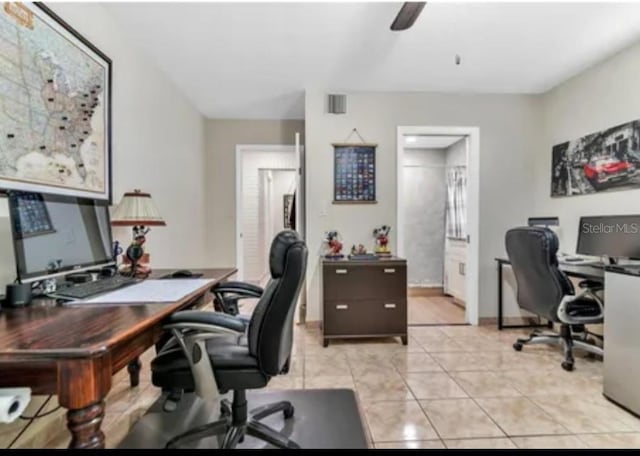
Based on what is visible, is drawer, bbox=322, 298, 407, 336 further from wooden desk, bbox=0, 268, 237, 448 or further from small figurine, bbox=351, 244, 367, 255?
wooden desk, bbox=0, 268, 237, 448

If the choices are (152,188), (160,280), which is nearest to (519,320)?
(160,280)

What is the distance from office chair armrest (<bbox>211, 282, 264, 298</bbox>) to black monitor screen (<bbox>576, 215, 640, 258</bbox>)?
2792 millimetres

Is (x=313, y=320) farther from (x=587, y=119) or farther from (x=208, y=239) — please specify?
(x=587, y=119)

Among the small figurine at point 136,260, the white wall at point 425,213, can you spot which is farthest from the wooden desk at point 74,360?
the white wall at point 425,213

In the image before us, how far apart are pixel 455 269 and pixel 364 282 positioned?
2.27m

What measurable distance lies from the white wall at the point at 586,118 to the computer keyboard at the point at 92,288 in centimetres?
361

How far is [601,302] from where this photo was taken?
2.64m

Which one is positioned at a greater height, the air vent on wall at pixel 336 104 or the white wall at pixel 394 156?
the air vent on wall at pixel 336 104

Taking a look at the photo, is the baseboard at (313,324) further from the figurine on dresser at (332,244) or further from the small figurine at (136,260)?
the small figurine at (136,260)

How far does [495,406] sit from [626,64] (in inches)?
113

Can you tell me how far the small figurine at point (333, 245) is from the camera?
3.42 meters

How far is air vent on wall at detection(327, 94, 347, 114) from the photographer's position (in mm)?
3559

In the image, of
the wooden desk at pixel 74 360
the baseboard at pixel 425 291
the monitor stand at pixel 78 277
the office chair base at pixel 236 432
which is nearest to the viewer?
the wooden desk at pixel 74 360

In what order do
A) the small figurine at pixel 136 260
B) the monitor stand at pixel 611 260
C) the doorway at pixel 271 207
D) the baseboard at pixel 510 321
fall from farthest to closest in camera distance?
1. the doorway at pixel 271 207
2. the baseboard at pixel 510 321
3. the monitor stand at pixel 611 260
4. the small figurine at pixel 136 260
